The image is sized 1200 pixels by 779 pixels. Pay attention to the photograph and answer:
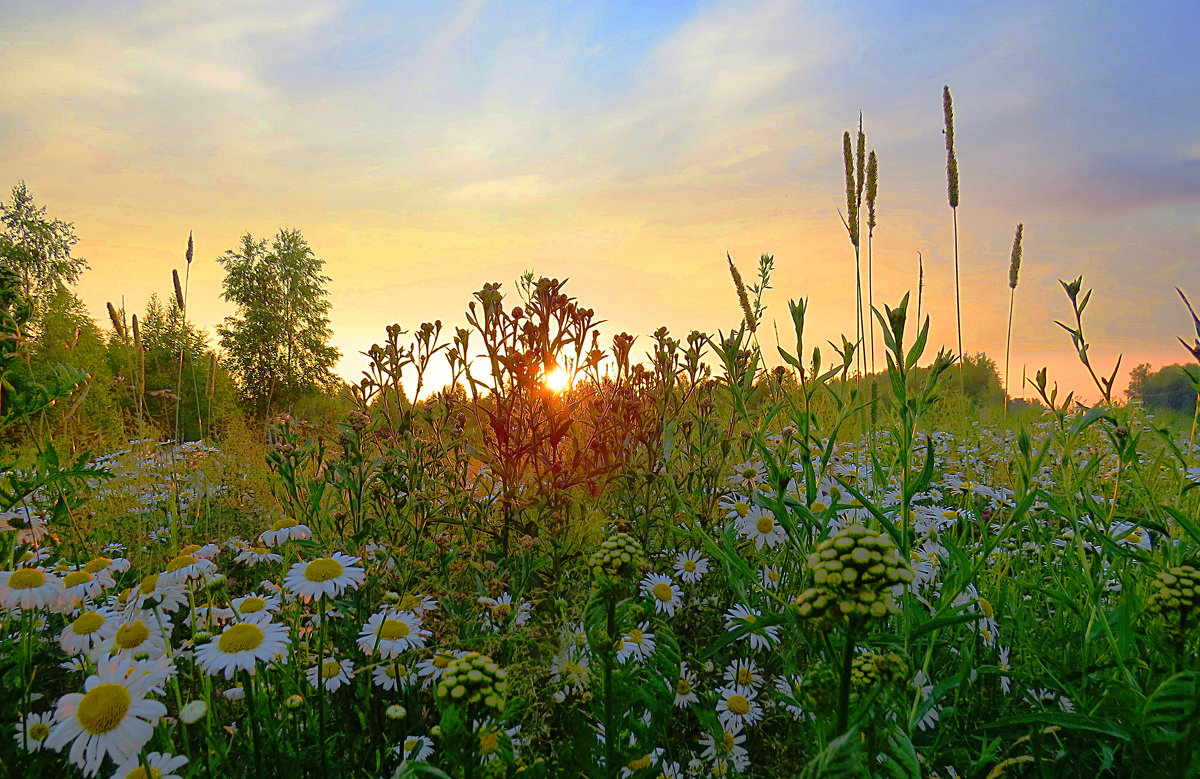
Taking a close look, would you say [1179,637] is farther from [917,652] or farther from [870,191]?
[870,191]

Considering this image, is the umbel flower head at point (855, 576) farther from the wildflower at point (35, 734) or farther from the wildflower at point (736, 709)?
the wildflower at point (35, 734)

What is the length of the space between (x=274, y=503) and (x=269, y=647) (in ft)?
11.8

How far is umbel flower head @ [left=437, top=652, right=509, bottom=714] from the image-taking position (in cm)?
77

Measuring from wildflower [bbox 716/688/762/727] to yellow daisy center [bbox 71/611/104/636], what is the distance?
174 centimetres

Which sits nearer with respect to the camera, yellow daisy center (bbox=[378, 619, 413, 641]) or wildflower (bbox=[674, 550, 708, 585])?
yellow daisy center (bbox=[378, 619, 413, 641])

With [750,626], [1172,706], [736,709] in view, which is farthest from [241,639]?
[1172,706]

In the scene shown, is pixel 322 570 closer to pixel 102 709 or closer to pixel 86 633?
pixel 102 709

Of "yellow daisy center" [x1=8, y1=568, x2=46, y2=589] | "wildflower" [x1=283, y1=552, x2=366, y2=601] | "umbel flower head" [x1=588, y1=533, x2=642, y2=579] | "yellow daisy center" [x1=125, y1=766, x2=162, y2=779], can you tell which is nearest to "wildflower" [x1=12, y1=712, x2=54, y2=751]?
"yellow daisy center" [x1=8, y1=568, x2=46, y2=589]

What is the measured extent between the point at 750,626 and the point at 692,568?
112cm

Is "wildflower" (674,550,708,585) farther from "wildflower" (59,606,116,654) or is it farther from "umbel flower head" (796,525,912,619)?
"wildflower" (59,606,116,654)

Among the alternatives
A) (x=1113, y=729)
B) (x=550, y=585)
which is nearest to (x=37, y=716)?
(x=550, y=585)

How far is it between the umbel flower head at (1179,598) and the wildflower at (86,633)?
7.53 feet

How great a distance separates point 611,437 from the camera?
295 centimetres

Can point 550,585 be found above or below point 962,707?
above
